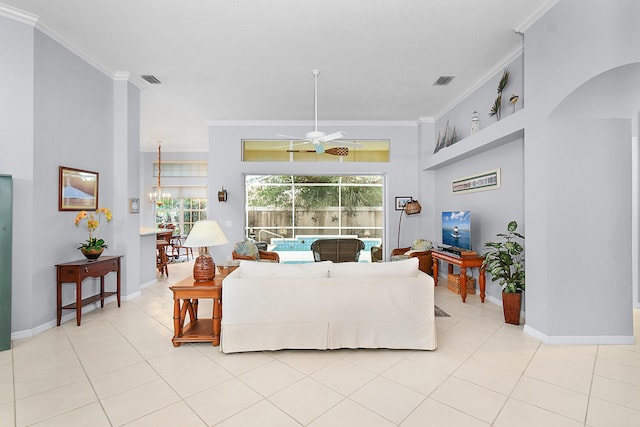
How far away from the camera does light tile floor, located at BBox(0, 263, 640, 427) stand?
185 centimetres

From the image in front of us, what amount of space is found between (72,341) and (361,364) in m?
2.76

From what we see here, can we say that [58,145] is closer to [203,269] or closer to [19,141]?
[19,141]

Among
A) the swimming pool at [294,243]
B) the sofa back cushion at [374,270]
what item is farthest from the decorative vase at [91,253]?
the swimming pool at [294,243]

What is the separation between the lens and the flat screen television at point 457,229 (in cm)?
454

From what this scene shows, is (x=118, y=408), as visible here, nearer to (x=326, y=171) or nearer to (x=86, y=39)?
(x=86, y=39)

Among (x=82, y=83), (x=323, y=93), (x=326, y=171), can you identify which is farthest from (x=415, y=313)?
(x=82, y=83)

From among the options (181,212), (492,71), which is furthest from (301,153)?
(181,212)

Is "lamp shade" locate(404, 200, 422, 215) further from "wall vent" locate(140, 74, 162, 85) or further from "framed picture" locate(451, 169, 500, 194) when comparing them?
"wall vent" locate(140, 74, 162, 85)

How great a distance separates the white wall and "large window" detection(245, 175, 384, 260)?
9.60 feet

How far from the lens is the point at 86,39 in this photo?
3.46m

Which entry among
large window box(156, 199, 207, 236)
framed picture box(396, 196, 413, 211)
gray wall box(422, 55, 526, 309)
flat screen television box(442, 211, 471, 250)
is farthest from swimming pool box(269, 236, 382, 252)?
flat screen television box(442, 211, 471, 250)

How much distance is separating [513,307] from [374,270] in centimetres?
180

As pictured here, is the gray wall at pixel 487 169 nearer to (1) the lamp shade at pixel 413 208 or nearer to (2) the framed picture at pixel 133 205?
(1) the lamp shade at pixel 413 208

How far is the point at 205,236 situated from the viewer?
9.41 ft
